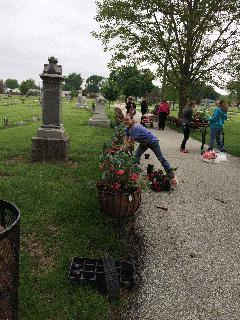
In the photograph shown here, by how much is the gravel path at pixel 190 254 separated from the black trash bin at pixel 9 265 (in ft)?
4.48

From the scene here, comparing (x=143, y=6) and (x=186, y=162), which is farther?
(x=143, y=6)

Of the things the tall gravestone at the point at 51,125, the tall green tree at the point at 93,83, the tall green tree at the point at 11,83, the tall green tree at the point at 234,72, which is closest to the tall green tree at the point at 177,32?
the tall green tree at the point at 234,72

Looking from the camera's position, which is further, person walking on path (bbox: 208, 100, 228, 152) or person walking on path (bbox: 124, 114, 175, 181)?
person walking on path (bbox: 208, 100, 228, 152)

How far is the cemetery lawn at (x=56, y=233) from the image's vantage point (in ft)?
12.8

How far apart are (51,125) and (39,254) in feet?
21.9

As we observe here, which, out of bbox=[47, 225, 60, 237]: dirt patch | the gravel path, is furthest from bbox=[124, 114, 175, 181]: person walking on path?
bbox=[47, 225, 60, 237]: dirt patch

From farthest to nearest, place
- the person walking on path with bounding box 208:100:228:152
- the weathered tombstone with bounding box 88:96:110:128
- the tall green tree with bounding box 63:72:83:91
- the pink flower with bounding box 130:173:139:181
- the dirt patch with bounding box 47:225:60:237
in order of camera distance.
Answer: the tall green tree with bounding box 63:72:83:91, the weathered tombstone with bounding box 88:96:110:128, the person walking on path with bounding box 208:100:228:152, the pink flower with bounding box 130:173:139:181, the dirt patch with bounding box 47:225:60:237

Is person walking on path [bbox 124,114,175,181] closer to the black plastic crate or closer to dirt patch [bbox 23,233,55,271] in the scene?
dirt patch [bbox 23,233,55,271]

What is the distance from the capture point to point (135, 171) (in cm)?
589

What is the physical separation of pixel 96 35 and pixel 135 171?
2264cm

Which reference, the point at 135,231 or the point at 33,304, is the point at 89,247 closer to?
the point at 135,231

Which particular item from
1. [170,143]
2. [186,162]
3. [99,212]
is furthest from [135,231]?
[170,143]

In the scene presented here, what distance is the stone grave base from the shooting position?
10945 millimetres

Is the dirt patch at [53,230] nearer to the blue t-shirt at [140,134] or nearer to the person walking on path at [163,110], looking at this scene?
the blue t-shirt at [140,134]
